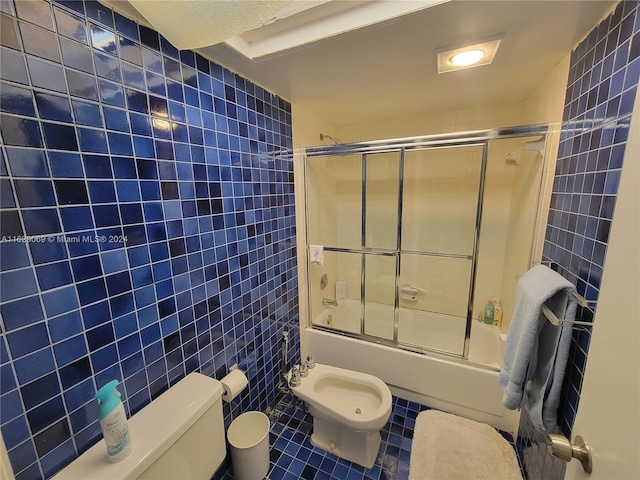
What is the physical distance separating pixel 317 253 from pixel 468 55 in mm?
1553

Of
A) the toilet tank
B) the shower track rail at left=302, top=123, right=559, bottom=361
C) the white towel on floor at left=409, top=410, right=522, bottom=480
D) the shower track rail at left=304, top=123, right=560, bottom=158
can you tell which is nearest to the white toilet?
the white towel on floor at left=409, top=410, right=522, bottom=480

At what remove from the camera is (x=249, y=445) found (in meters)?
1.44

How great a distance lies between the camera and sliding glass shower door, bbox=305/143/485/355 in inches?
82.4

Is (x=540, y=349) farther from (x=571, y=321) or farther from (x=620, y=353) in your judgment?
(x=620, y=353)

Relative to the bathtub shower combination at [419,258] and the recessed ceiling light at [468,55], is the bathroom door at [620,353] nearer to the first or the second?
the recessed ceiling light at [468,55]

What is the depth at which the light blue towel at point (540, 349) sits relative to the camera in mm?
969

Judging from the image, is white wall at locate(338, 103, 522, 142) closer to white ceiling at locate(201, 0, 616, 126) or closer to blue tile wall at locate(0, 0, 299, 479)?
white ceiling at locate(201, 0, 616, 126)

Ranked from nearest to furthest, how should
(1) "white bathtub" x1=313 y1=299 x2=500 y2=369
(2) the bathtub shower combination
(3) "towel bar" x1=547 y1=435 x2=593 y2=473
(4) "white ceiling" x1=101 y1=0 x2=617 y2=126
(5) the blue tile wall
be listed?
1. (3) "towel bar" x1=547 y1=435 x2=593 y2=473
2. (5) the blue tile wall
3. (4) "white ceiling" x1=101 y1=0 x2=617 y2=126
4. (2) the bathtub shower combination
5. (1) "white bathtub" x1=313 y1=299 x2=500 y2=369

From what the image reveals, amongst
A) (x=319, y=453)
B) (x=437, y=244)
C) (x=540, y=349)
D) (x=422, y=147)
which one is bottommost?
(x=319, y=453)

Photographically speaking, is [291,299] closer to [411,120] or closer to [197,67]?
[197,67]

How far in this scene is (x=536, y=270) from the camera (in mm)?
1179

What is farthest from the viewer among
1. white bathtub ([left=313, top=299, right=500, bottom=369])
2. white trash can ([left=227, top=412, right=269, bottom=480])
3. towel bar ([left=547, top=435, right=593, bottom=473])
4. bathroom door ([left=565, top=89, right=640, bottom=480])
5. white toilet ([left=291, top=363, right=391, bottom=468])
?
white bathtub ([left=313, top=299, right=500, bottom=369])

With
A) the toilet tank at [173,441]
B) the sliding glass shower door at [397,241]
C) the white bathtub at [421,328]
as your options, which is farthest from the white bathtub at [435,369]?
the toilet tank at [173,441]

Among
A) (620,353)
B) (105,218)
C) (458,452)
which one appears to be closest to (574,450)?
(620,353)
